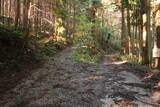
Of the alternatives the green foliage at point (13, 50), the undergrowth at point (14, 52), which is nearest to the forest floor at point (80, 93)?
the undergrowth at point (14, 52)

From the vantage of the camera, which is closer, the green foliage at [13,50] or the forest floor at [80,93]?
the forest floor at [80,93]

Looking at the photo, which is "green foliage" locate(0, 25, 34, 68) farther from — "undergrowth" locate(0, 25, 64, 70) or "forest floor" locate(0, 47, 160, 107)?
"forest floor" locate(0, 47, 160, 107)

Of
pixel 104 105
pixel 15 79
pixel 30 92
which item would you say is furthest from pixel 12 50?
pixel 104 105

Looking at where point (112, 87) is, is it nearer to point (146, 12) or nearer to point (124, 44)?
point (146, 12)

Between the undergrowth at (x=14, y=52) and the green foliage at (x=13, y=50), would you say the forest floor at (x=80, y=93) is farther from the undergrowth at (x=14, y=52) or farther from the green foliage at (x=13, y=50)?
the green foliage at (x=13, y=50)

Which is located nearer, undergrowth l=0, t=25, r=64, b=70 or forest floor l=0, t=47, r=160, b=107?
forest floor l=0, t=47, r=160, b=107

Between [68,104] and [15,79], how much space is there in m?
3.54

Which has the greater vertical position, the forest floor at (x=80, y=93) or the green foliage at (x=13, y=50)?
the green foliage at (x=13, y=50)

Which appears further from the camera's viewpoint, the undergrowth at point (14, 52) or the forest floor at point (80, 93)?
the undergrowth at point (14, 52)

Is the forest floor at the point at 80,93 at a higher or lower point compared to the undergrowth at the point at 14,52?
lower

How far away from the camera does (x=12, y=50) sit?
8.71 m

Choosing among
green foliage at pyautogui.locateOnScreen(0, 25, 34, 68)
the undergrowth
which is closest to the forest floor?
the undergrowth

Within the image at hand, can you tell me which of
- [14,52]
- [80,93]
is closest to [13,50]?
[14,52]

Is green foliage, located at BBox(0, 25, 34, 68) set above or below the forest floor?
above
